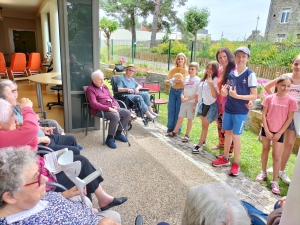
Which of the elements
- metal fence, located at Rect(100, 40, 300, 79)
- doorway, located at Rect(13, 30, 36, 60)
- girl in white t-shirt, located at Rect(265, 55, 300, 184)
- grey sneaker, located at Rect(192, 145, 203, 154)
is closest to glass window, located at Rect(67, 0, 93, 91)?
grey sneaker, located at Rect(192, 145, 203, 154)

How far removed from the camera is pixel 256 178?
8.32ft

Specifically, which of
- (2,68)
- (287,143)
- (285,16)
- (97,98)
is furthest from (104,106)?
(285,16)

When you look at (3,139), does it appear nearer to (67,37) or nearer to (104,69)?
(67,37)

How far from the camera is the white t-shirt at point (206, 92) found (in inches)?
117

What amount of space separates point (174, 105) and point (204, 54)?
482 centimetres

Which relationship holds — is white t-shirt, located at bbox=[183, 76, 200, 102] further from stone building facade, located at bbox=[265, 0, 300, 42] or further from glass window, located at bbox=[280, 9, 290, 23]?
glass window, located at bbox=[280, 9, 290, 23]

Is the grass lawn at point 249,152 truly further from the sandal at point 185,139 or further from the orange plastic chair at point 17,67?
the orange plastic chair at point 17,67

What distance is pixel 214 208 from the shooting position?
0.82 meters

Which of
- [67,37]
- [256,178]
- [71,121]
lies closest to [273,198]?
[256,178]

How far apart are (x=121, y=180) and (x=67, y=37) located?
7.22 feet

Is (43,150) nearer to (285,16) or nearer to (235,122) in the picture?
(235,122)

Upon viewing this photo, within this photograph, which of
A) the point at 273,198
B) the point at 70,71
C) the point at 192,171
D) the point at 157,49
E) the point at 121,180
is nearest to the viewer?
the point at 273,198

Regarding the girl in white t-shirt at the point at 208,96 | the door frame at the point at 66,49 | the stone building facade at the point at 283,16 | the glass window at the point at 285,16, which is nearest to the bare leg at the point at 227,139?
the girl in white t-shirt at the point at 208,96

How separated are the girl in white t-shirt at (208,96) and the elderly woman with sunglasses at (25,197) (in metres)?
2.35
